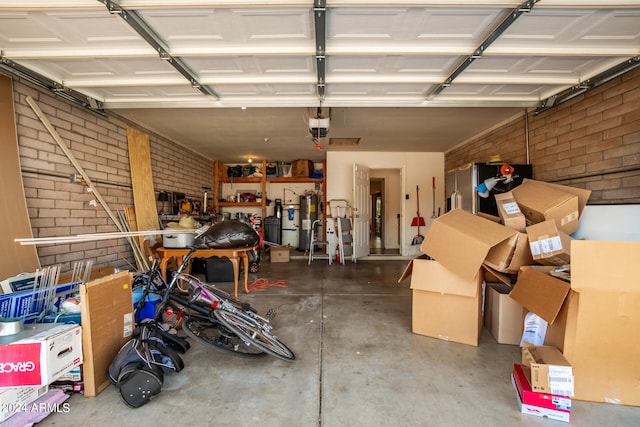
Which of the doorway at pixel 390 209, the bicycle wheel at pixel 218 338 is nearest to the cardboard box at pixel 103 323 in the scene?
the bicycle wheel at pixel 218 338

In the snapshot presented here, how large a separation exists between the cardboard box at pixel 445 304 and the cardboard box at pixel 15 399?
265 cm

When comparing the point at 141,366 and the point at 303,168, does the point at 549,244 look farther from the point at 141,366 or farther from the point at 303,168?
the point at 303,168

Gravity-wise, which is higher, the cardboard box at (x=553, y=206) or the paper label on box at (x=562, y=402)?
the cardboard box at (x=553, y=206)

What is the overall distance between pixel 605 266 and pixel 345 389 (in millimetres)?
1742

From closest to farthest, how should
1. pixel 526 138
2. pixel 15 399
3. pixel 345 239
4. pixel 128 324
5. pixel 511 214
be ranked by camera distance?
pixel 15 399
pixel 128 324
pixel 511 214
pixel 526 138
pixel 345 239

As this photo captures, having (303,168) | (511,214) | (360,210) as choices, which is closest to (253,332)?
(511,214)

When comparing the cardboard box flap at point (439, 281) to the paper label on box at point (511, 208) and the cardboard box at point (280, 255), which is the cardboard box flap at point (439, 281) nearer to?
the paper label on box at point (511, 208)

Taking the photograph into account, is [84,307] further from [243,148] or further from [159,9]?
[243,148]

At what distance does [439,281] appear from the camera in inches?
92.7

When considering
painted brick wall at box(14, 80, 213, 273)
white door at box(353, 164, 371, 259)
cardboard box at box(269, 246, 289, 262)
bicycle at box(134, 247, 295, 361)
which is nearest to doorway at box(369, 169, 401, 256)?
white door at box(353, 164, 371, 259)

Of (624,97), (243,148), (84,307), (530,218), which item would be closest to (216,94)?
(84,307)

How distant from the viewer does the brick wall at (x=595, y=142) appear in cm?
251

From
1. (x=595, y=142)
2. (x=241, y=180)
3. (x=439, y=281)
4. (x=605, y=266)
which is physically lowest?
(x=439, y=281)

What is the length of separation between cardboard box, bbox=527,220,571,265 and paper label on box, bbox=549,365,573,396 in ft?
3.27
